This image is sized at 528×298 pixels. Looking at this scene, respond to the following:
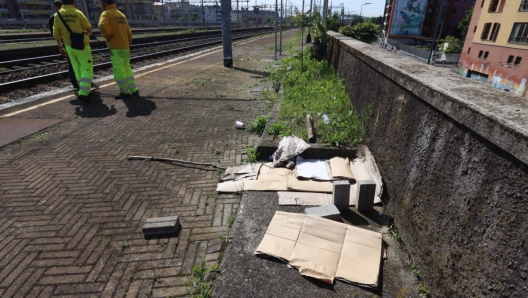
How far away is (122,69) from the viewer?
6.75m

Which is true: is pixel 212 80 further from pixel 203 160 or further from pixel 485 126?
pixel 485 126

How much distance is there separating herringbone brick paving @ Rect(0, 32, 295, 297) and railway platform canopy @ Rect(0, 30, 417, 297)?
11 millimetres

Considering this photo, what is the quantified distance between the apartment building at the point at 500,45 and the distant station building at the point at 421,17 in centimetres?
3214

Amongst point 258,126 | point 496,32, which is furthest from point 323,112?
point 496,32

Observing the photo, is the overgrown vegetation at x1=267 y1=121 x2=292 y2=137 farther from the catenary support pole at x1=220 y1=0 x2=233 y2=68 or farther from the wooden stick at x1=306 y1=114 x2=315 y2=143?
the catenary support pole at x1=220 y1=0 x2=233 y2=68

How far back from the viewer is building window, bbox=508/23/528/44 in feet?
104

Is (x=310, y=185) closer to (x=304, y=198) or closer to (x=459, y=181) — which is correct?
(x=304, y=198)

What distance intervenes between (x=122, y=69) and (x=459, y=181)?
7.05 metres

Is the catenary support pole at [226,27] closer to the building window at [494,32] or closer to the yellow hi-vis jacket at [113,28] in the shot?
the yellow hi-vis jacket at [113,28]

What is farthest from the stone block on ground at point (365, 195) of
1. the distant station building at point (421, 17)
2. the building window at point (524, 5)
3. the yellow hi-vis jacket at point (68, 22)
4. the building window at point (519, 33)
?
the distant station building at point (421, 17)

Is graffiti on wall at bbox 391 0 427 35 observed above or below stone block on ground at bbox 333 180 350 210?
above

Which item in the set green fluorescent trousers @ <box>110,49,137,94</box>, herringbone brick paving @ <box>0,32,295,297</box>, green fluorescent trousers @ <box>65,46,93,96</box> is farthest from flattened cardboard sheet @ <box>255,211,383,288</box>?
green fluorescent trousers @ <box>65,46,93,96</box>

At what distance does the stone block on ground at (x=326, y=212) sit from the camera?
273 cm

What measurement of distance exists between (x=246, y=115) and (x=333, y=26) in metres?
7.27
